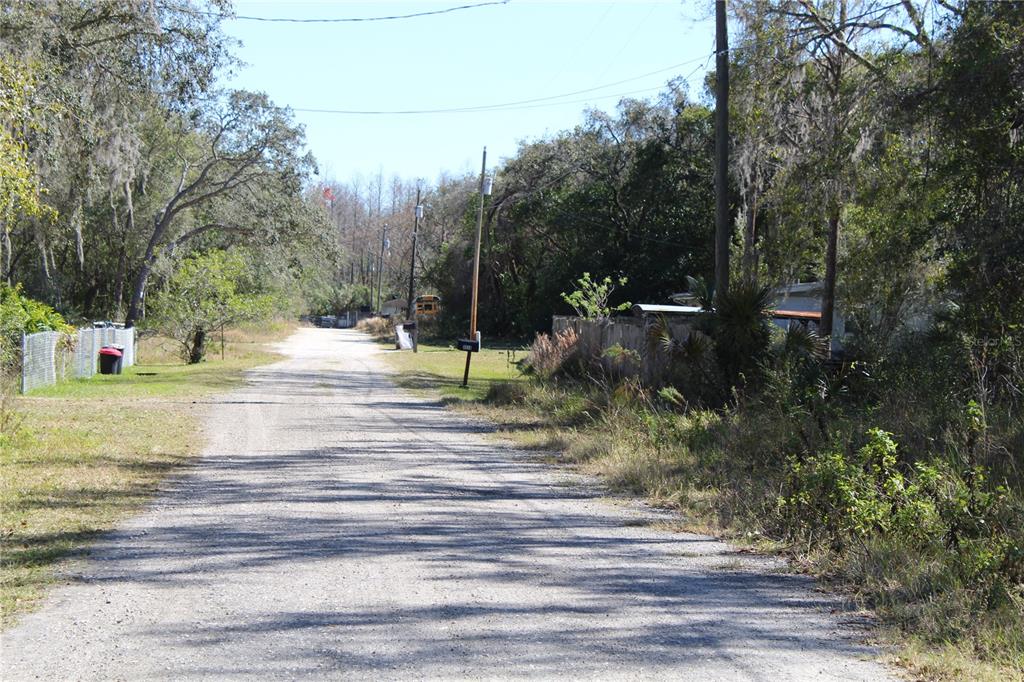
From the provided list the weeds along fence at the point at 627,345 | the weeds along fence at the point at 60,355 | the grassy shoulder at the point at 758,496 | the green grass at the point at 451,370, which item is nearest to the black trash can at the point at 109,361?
the weeds along fence at the point at 60,355

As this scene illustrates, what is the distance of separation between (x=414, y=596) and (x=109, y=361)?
26.2 metres

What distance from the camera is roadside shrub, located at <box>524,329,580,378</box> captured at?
23.0 meters

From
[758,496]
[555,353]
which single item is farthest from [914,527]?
[555,353]

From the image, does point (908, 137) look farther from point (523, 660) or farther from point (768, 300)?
point (523, 660)

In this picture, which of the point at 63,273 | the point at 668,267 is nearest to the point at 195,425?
the point at 668,267

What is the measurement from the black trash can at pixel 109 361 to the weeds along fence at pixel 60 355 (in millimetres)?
180

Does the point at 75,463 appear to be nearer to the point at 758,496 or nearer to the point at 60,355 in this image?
the point at 758,496

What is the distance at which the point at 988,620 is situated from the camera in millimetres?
5785

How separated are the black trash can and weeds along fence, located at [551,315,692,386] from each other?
14.4 m

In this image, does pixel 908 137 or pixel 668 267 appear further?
pixel 668 267

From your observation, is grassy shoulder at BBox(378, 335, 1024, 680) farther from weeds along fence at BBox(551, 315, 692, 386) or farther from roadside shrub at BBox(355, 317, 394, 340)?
roadside shrub at BBox(355, 317, 394, 340)

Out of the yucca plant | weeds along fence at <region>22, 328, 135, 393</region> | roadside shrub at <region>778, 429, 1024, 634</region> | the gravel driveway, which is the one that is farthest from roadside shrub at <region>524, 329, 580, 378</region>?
roadside shrub at <region>778, 429, 1024, 634</region>

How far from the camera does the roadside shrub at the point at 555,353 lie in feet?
75.6

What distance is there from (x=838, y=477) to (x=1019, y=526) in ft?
4.66
